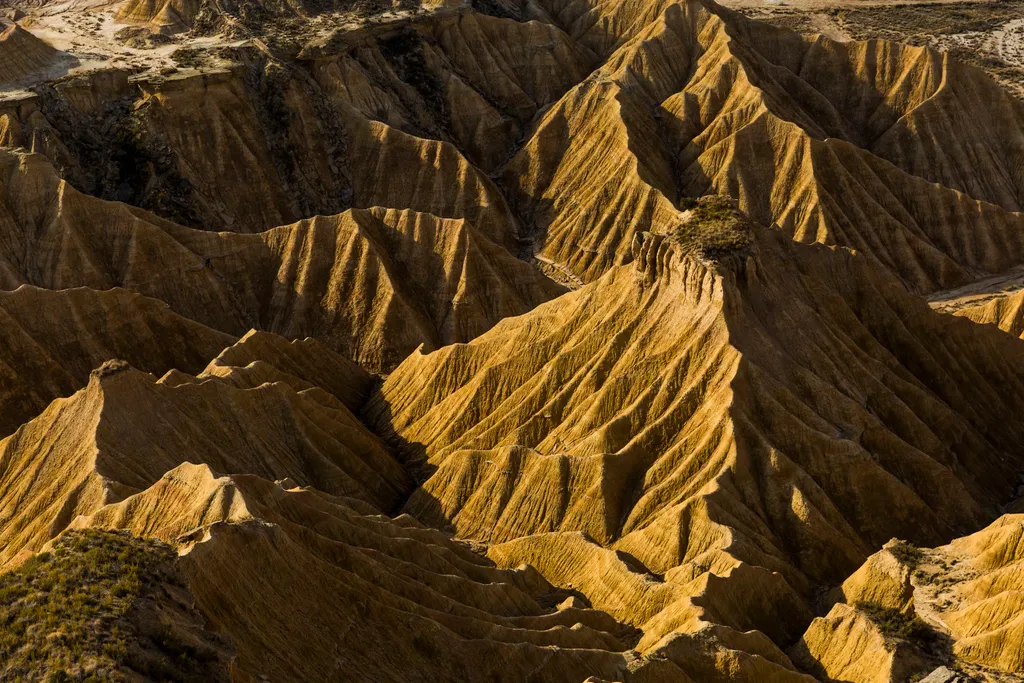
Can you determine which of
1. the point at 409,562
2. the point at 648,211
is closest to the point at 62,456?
the point at 409,562

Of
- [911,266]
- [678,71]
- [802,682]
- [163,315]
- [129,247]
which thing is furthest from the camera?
[678,71]

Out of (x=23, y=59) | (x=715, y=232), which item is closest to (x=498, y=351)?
(x=715, y=232)

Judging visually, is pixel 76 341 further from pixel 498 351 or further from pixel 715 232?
pixel 715 232

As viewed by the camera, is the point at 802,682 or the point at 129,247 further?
the point at 129,247

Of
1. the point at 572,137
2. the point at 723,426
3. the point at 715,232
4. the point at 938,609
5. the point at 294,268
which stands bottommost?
the point at 294,268

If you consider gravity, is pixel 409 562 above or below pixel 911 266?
above

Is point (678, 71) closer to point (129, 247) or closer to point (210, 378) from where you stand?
point (129, 247)
